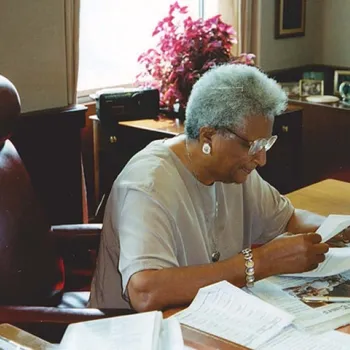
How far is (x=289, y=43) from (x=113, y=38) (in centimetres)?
129

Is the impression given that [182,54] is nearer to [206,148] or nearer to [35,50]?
[35,50]

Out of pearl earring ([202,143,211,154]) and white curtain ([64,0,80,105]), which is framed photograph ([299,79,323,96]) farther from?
pearl earring ([202,143,211,154])

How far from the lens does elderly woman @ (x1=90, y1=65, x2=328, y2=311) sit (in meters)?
1.67

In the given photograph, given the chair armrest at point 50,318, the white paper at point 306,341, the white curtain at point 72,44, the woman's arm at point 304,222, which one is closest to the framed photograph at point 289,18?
the white curtain at point 72,44

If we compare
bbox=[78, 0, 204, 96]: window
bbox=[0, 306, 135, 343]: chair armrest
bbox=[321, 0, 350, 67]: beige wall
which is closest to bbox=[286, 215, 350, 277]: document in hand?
bbox=[0, 306, 135, 343]: chair armrest

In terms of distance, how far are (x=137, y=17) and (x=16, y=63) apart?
1.01 m

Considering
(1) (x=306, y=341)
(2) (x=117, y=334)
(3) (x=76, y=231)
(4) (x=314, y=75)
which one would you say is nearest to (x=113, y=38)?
(4) (x=314, y=75)

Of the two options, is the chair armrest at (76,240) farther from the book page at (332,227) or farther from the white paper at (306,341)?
the white paper at (306,341)

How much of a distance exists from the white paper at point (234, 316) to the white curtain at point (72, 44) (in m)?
1.75

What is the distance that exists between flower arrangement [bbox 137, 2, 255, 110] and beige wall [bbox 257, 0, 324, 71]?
2.32ft

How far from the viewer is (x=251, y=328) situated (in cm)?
144

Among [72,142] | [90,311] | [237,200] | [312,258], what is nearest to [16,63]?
[72,142]

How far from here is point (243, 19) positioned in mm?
3941

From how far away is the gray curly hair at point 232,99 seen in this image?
1787mm
